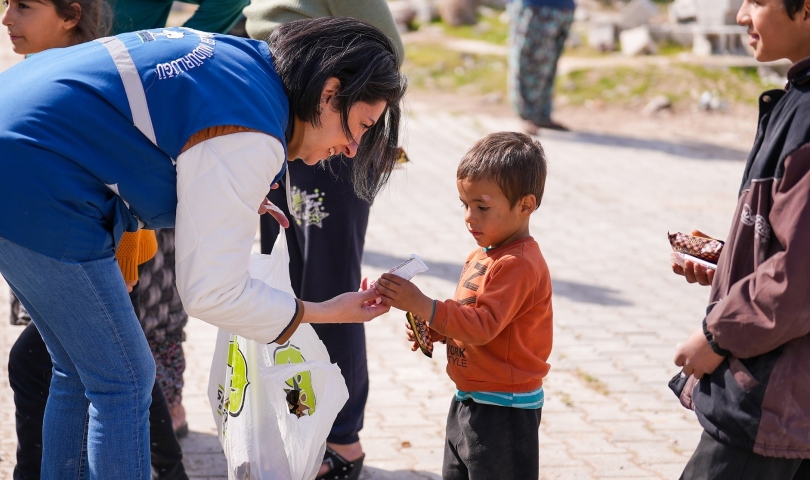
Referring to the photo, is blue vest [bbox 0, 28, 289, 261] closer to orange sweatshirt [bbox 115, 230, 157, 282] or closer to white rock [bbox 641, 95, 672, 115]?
orange sweatshirt [bbox 115, 230, 157, 282]

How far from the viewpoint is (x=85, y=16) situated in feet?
9.91

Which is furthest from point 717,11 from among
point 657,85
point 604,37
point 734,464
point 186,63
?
point 186,63

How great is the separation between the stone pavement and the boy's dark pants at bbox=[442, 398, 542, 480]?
32.4 inches

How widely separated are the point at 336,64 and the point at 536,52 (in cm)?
844

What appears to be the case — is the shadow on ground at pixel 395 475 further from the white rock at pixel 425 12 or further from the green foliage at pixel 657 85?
the white rock at pixel 425 12

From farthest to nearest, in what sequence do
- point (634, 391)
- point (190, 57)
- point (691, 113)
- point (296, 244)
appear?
point (691, 113)
point (634, 391)
point (296, 244)
point (190, 57)

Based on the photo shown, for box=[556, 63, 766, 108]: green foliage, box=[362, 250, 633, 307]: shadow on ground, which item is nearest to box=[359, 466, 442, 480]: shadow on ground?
box=[362, 250, 633, 307]: shadow on ground

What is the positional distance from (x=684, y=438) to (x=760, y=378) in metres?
1.82

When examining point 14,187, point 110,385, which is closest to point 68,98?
point 14,187

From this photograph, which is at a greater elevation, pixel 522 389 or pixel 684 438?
pixel 522 389

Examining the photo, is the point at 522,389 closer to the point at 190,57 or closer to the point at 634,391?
the point at 190,57

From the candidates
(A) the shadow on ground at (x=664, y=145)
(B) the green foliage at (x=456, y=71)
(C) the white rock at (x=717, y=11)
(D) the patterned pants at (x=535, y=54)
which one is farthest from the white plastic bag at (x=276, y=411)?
(C) the white rock at (x=717, y=11)

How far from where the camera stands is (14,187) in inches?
79.5

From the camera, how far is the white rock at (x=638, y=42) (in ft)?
46.4
